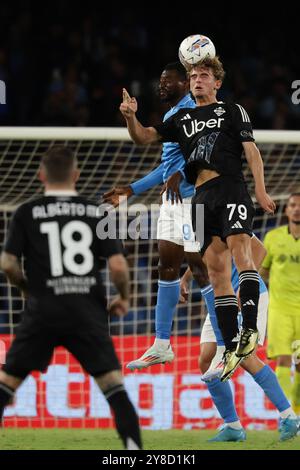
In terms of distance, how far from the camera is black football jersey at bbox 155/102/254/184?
782 cm

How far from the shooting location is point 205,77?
316 inches

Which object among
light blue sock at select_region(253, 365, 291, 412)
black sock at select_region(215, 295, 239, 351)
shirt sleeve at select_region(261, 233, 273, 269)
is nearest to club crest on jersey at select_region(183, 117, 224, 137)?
black sock at select_region(215, 295, 239, 351)

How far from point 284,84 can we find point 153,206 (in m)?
5.75

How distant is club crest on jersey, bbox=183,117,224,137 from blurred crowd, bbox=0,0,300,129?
7.21 meters

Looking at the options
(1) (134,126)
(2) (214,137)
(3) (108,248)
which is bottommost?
(3) (108,248)

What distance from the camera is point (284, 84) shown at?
16891 mm

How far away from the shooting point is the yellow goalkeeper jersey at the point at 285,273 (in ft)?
37.6

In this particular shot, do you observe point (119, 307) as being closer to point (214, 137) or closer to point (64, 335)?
point (64, 335)

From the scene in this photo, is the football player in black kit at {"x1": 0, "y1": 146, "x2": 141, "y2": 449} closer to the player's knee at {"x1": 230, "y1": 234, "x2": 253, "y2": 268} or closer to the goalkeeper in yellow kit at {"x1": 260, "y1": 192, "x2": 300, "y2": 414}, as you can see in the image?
the player's knee at {"x1": 230, "y1": 234, "x2": 253, "y2": 268}

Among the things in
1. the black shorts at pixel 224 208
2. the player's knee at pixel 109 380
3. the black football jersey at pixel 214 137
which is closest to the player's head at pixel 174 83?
the black football jersey at pixel 214 137

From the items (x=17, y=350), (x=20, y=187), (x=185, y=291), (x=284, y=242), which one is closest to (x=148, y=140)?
(x=185, y=291)

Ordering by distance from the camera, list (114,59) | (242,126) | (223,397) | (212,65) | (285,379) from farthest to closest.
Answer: (114,59)
(285,379)
(223,397)
(212,65)
(242,126)

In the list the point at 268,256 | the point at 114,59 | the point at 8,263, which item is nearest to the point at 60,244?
the point at 8,263

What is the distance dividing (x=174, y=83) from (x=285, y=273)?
132 inches
